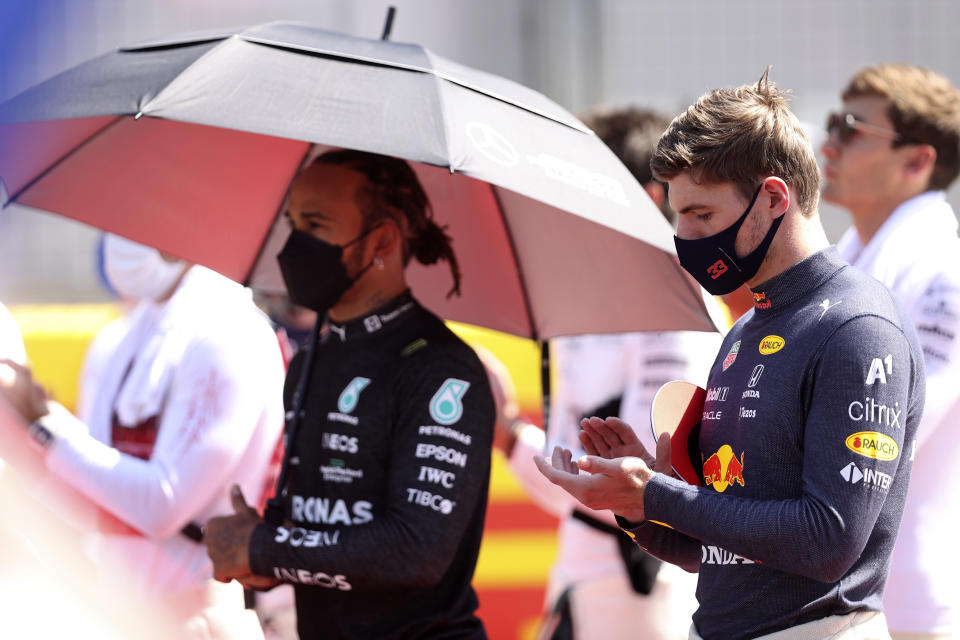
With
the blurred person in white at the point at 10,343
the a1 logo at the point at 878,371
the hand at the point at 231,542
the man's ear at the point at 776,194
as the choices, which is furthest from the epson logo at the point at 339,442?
the a1 logo at the point at 878,371

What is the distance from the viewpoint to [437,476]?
9.15ft

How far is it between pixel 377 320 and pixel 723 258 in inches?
41.4

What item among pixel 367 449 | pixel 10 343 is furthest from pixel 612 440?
pixel 10 343

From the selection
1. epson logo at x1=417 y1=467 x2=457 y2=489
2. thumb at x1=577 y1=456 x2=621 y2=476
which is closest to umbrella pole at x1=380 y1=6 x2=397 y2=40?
epson logo at x1=417 y1=467 x2=457 y2=489

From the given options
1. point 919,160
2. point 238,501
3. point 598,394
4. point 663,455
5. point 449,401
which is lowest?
point 598,394

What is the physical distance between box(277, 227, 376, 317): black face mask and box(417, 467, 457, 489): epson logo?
54 cm

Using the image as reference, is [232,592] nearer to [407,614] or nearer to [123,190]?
[407,614]

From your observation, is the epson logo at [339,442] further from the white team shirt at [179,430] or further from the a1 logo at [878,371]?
the a1 logo at [878,371]

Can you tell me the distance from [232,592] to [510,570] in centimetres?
282

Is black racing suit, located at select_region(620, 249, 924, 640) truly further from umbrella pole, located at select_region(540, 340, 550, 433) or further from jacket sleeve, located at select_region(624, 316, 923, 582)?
umbrella pole, located at select_region(540, 340, 550, 433)

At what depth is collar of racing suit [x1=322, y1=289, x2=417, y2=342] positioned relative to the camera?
9.95ft

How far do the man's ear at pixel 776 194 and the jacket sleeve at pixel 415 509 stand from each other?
3.11ft

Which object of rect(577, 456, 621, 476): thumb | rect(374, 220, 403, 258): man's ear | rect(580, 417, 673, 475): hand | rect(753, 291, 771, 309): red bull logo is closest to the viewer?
rect(577, 456, 621, 476): thumb

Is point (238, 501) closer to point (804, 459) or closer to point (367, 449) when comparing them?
point (367, 449)
